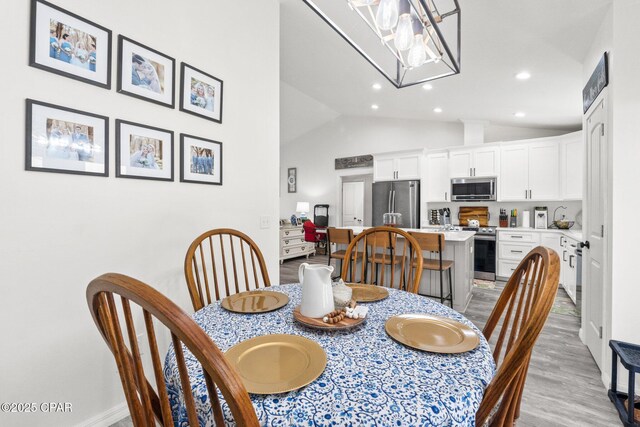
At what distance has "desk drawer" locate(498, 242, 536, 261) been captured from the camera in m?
4.34

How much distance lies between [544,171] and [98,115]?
5.48 meters

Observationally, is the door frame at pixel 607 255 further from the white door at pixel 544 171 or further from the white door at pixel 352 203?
the white door at pixel 352 203

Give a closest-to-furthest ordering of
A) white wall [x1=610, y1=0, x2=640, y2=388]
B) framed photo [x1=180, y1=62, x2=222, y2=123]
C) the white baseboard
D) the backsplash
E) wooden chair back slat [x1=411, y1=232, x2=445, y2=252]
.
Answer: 1. the white baseboard
2. white wall [x1=610, y1=0, x2=640, y2=388]
3. framed photo [x1=180, y1=62, x2=222, y2=123]
4. wooden chair back slat [x1=411, y1=232, x2=445, y2=252]
5. the backsplash

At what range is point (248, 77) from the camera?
7.74ft

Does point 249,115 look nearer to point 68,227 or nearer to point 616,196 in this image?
point 68,227

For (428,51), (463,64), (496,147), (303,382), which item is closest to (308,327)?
(303,382)

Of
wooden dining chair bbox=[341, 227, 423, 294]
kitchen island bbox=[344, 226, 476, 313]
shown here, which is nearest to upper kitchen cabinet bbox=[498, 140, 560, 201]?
kitchen island bbox=[344, 226, 476, 313]

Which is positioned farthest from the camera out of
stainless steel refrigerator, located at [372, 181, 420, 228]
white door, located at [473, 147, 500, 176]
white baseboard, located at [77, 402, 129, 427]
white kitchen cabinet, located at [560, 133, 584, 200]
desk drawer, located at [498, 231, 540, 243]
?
stainless steel refrigerator, located at [372, 181, 420, 228]

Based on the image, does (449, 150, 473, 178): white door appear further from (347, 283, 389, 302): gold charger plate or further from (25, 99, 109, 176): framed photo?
(25, 99, 109, 176): framed photo

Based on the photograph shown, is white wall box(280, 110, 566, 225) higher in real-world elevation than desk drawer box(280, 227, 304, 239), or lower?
higher

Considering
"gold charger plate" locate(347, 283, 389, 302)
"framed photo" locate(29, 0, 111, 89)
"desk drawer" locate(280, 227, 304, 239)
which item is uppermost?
"framed photo" locate(29, 0, 111, 89)

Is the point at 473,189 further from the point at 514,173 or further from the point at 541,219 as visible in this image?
the point at 541,219

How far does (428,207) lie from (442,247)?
2974mm

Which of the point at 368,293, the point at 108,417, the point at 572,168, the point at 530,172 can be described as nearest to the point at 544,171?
the point at 530,172
